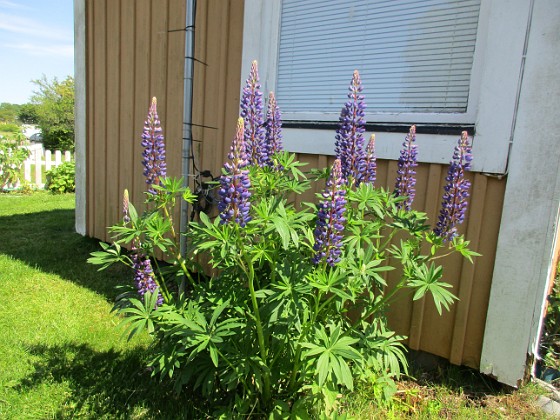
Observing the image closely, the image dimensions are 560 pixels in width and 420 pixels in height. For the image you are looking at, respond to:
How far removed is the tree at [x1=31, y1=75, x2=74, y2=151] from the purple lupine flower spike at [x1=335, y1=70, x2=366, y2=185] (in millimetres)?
20090

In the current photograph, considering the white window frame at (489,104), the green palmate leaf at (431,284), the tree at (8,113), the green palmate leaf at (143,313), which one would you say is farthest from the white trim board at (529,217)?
the tree at (8,113)

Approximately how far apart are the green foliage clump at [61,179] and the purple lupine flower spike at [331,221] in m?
11.8

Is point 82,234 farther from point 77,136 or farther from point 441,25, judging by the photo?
point 441,25

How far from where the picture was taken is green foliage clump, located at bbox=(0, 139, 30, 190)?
10922mm

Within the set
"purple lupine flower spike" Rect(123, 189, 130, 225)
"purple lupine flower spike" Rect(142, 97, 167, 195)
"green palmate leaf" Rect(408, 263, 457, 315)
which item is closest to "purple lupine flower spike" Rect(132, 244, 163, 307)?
"purple lupine flower spike" Rect(123, 189, 130, 225)

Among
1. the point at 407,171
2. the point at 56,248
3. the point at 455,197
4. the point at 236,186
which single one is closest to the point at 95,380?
the point at 236,186

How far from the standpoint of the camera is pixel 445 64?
2865 mm

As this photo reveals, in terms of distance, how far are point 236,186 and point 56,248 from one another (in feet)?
16.9

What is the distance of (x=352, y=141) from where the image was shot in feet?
7.34

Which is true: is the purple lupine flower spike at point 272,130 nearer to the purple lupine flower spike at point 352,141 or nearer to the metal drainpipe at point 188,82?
the purple lupine flower spike at point 352,141

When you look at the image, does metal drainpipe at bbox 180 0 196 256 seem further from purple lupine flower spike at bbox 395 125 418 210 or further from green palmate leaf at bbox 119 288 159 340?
purple lupine flower spike at bbox 395 125 418 210

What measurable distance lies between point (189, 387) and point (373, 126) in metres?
2.27

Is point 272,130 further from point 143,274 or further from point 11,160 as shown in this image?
point 11,160

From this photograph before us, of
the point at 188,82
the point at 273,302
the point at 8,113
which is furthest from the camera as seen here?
the point at 8,113
